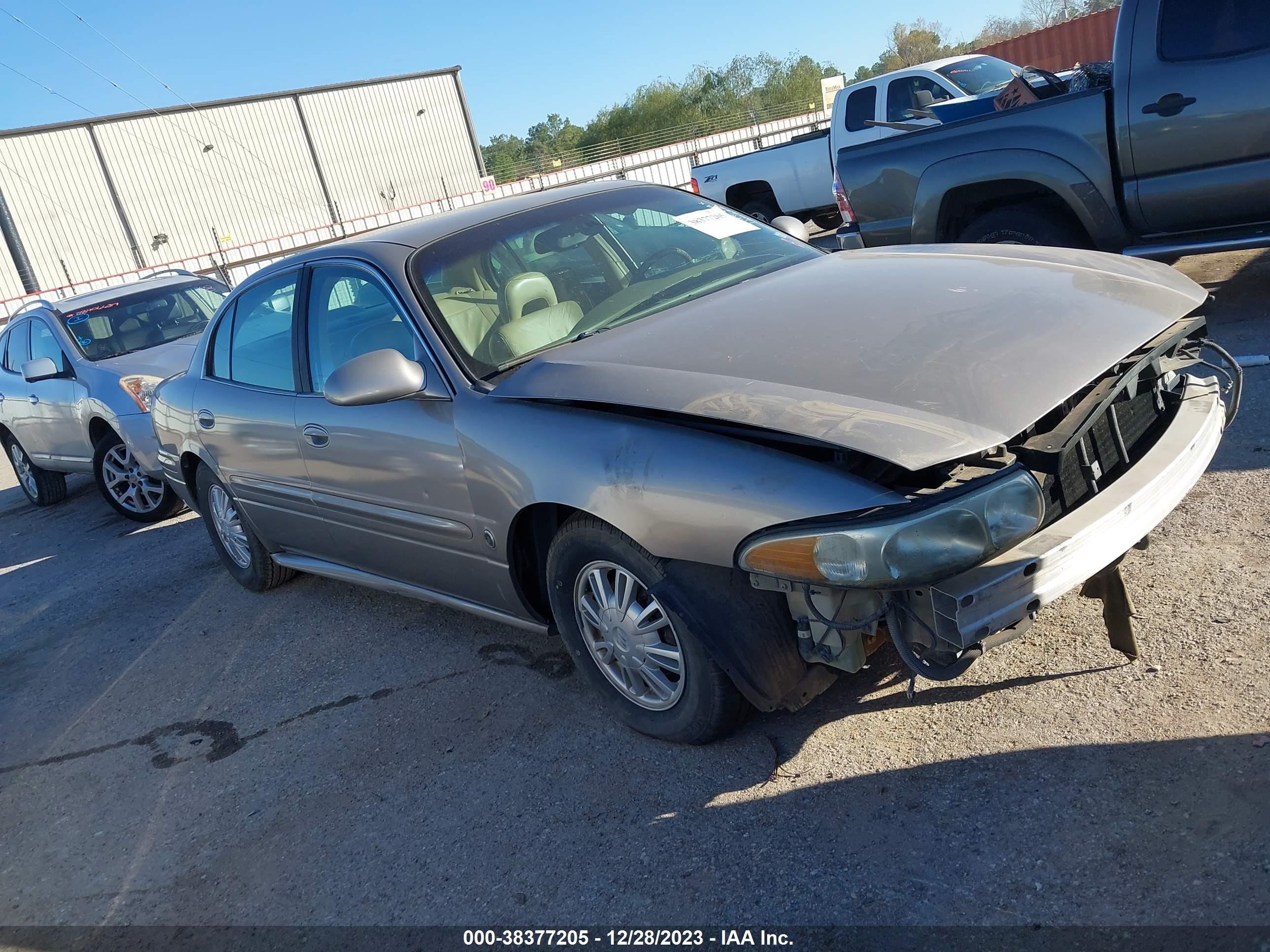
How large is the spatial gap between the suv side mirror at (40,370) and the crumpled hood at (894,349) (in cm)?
604

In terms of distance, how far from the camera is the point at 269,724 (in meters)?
4.18

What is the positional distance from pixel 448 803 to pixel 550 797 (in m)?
0.36

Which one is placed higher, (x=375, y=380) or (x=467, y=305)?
(x=467, y=305)

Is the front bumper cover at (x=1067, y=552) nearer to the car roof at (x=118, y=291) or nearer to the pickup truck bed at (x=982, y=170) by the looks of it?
the pickup truck bed at (x=982, y=170)

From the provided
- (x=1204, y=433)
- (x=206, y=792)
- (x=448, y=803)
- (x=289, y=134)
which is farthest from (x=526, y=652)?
(x=289, y=134)

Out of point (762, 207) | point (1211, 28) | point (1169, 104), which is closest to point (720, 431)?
point (1169, 104)

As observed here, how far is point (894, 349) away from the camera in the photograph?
2.91m

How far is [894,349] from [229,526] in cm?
411

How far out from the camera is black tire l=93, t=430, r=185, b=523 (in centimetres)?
805

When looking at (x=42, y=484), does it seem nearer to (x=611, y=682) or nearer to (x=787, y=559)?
(x=611, y=682)

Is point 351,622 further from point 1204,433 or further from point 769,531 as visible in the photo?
point 1204,433

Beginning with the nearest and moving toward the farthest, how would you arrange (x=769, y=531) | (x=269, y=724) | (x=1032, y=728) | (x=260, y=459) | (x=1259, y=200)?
(x=769, y=531), (x=1032, y=728), (x=269, y=724), (x=260, y=459), (x=1259, y=200)

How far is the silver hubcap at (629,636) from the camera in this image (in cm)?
314

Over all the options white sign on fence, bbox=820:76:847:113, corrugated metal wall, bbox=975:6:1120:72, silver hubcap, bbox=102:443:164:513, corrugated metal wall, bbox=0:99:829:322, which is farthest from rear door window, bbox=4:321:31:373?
corrugated metal wall, bbox=975:6:1120:72
